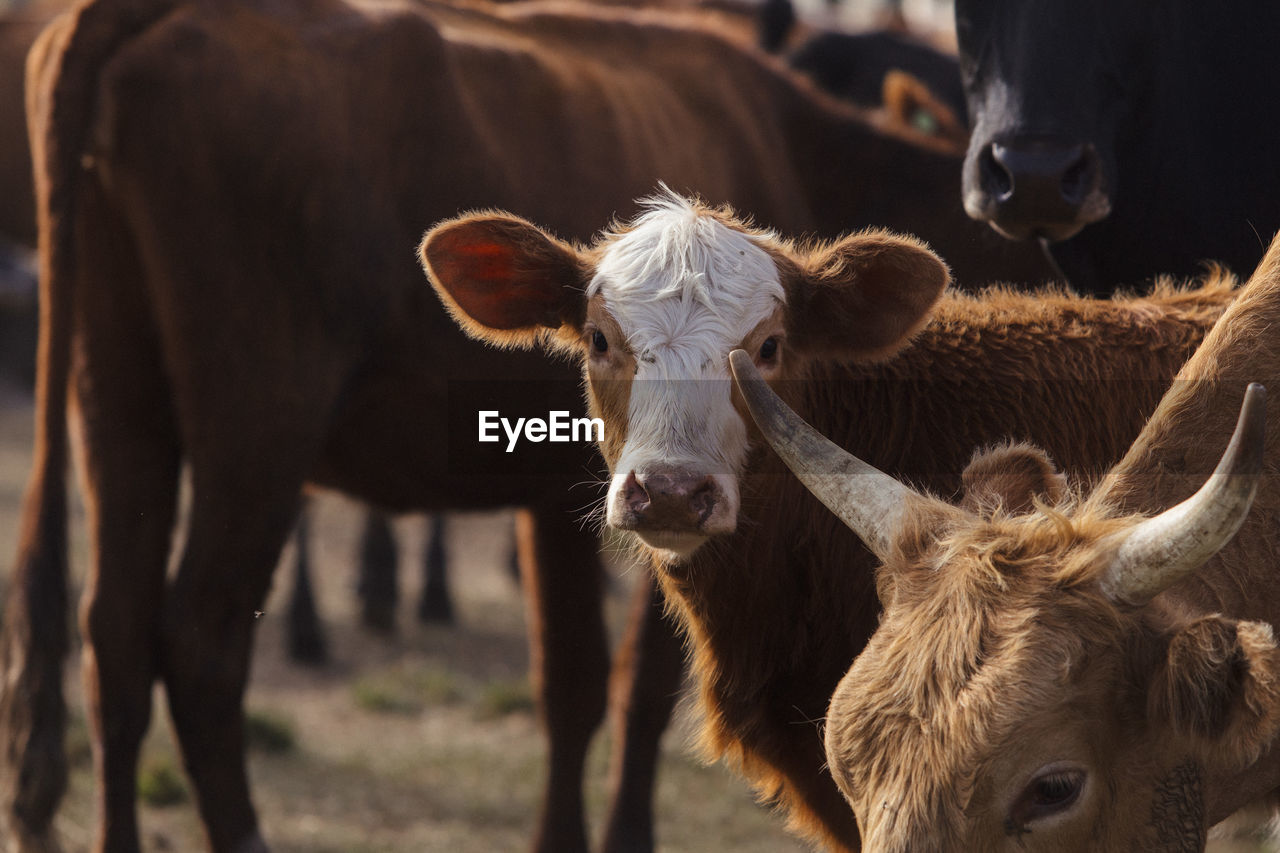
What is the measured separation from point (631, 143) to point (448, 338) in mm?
1025

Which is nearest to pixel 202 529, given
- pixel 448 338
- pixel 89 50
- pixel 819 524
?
pixel 448 338

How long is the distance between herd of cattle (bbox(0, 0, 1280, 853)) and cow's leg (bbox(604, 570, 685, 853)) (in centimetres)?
2

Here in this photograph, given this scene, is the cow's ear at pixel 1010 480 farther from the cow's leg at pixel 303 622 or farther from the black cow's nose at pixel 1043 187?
the cow's leg at pixel 303 622

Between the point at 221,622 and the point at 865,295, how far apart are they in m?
2.03

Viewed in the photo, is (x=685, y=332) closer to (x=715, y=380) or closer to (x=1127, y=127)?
(x=715, y=380)

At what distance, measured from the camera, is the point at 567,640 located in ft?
16.8

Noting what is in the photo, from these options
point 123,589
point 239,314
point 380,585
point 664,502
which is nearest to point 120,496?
point 123,589

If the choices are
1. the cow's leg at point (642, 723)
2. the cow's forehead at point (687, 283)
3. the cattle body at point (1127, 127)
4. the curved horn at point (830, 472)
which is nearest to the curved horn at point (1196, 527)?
the curved horn at point (830, 472)

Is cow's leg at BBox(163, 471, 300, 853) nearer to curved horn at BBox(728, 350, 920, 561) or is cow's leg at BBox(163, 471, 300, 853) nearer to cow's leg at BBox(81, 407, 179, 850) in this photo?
cow's leg at BBox(81, 407, 179, 850)

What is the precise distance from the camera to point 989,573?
238 cm

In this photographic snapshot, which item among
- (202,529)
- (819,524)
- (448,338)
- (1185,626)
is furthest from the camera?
(448,338)

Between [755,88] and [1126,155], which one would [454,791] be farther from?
[1126,155]

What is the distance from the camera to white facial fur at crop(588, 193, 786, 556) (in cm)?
302

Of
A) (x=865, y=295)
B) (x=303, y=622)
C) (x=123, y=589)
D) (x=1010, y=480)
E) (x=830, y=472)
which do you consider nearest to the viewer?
(x=830, y=472)
